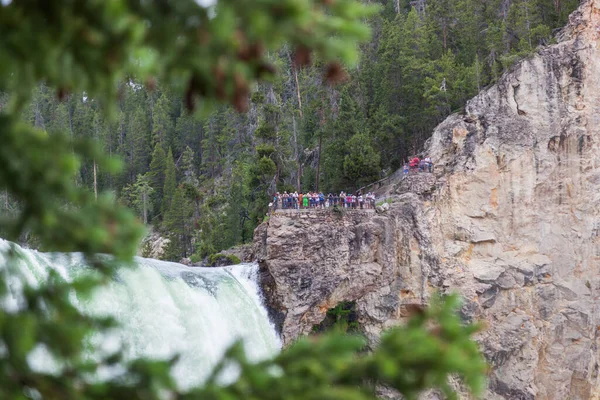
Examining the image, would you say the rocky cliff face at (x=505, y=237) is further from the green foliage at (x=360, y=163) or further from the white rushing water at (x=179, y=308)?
the green foliage at (x=360, y=163)

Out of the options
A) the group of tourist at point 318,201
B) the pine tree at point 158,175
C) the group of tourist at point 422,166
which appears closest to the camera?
the group of tourist at point 318,201

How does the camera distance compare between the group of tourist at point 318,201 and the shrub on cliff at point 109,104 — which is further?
the group of tourist at point 318,201

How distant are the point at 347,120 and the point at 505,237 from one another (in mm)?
11421

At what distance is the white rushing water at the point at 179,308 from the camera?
2111 cm

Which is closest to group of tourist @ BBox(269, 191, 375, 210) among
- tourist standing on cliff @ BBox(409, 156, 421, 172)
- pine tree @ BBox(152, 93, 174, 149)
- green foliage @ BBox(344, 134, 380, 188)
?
tourist standing on cliff @ BBox(409, 156, 421, 172)

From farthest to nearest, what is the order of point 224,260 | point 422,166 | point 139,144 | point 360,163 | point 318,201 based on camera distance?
point 139,144
point 360,163
point 224,260
point 422,166
point 318,201

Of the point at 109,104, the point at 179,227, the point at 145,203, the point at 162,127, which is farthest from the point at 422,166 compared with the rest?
the point at 162,127

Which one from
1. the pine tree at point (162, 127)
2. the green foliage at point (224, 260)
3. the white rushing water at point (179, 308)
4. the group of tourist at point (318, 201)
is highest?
the pine tree at point (162, 127)

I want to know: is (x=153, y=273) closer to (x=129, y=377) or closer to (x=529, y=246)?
(x=529, y=246)

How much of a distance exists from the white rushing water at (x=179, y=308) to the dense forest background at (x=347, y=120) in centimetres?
616

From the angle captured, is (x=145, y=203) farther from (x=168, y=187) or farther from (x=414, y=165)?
(x=414, y=165)

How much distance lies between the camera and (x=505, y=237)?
2997 cm

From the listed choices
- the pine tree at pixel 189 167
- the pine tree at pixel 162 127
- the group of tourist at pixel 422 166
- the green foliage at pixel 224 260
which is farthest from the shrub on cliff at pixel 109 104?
the pine tree at pixel 162 127

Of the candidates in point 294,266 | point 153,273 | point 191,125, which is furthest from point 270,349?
point 191,125
